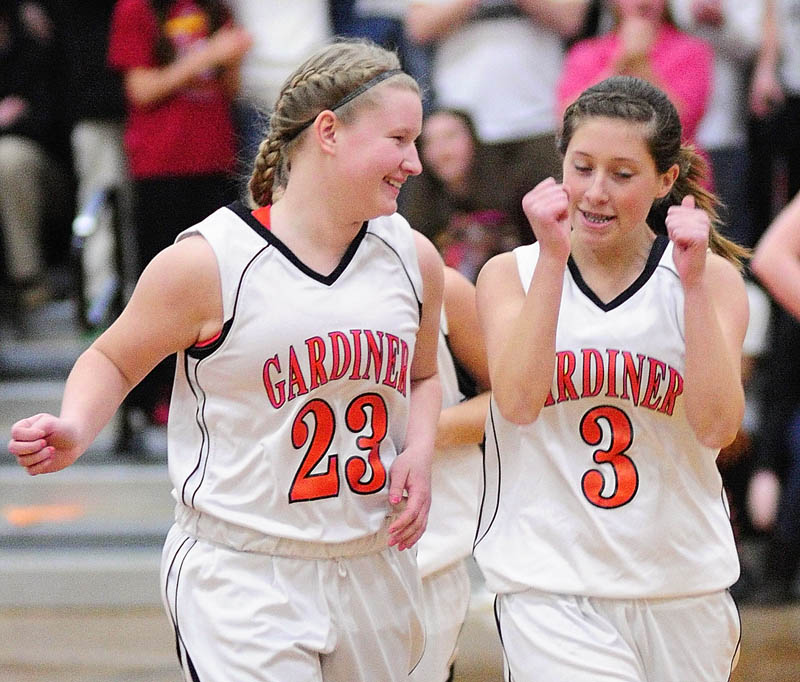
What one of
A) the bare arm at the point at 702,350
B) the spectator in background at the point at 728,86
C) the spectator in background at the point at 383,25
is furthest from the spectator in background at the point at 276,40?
the bare arm at the point at 702,350

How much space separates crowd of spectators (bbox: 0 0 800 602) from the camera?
5.68 m

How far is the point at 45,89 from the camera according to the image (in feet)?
26.4

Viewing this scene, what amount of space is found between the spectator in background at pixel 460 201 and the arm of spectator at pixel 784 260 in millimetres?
1069

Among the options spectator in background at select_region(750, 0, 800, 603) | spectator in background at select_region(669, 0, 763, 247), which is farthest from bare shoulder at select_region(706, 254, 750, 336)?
spectator in background at select_region(669, 0, 763, 247)

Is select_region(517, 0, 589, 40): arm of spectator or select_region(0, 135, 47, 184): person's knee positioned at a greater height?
select_region(517, 0, 589, 40): arm of spectator

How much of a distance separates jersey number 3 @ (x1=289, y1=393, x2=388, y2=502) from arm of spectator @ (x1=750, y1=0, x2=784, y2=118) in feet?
12.1

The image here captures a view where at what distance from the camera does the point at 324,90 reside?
2.96 meters

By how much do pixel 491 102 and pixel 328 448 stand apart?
336 centimetres

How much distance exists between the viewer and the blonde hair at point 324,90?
2.95 metres

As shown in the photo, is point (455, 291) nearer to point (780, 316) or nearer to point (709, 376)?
point (709, 376)

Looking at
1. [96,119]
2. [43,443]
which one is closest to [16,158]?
[96,119]

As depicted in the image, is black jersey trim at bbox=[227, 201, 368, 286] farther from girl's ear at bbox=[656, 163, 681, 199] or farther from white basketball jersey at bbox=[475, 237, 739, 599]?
girl's ear at bbox=[656, 163, 681, 199]

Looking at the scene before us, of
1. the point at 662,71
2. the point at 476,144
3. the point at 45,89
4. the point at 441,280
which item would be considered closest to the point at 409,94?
the point at 441,280

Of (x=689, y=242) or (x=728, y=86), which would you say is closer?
(x=689, y=242)
